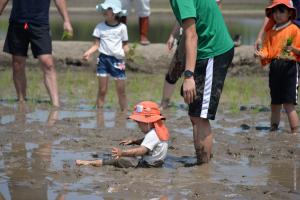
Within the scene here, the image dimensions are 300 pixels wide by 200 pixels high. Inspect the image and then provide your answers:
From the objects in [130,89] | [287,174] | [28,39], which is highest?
[28,39]

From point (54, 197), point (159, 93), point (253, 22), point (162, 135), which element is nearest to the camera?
point (54, 197)

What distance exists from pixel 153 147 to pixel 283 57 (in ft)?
7.67

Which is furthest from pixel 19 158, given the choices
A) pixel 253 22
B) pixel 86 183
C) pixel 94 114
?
pixel 253 22

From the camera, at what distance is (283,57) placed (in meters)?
8.71

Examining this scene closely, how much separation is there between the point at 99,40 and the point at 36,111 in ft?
3.70

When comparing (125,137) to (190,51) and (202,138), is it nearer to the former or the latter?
(202,138)

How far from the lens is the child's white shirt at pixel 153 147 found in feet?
22.7

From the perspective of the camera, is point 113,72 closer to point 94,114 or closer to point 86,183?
point 94,114

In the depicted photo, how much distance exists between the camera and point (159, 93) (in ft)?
37.5

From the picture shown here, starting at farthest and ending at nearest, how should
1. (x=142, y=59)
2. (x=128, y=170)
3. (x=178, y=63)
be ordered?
(x=142, y=59), (x=178, y=63), (x=128, y=170)

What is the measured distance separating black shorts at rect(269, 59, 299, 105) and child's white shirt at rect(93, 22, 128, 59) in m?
2.03

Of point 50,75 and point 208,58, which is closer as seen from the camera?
point 208,58

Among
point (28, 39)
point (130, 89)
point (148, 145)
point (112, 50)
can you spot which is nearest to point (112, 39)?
point (112, 50)

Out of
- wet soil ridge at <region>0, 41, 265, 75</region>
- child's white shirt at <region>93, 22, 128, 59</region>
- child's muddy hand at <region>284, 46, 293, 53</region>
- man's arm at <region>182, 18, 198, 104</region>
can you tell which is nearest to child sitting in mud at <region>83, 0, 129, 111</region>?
child's white shirt at <region>93, 22, 128, 59</region>
